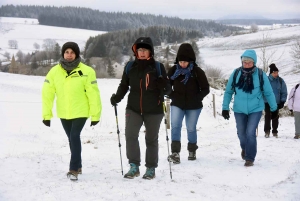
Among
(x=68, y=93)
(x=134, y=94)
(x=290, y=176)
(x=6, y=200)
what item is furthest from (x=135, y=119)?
(x=290, y=176)

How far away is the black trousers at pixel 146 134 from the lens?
20.2 feet

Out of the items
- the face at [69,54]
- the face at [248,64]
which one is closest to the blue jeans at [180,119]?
the face at [248,64]

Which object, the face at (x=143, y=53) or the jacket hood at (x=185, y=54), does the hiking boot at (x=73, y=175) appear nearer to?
the face at (x=143, y=53)

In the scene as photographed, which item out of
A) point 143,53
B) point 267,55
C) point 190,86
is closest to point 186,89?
point 190,86

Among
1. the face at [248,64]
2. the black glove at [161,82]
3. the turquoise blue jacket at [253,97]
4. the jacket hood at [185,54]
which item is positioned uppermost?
the jacket hood at [185,54]

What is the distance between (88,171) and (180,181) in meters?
1.79

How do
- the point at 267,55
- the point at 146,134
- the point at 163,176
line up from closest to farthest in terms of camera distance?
the point at 146,134
the point at 163,176
the point at 267,55

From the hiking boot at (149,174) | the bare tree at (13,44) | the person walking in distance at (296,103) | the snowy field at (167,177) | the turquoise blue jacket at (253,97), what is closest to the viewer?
the snowy field at (167,177)

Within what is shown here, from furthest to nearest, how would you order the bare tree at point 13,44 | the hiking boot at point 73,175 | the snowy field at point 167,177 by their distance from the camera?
the bare tree at point 13,44 → the hiking boot at point 73,175 → the snowy field at point 167,177

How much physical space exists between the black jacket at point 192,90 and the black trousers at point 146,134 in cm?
134

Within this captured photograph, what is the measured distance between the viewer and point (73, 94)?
5.95 m

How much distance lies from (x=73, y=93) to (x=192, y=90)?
2.54 metres

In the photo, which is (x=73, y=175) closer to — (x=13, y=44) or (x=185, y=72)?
(x=185, y=72)

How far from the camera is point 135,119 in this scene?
6.19 meters
